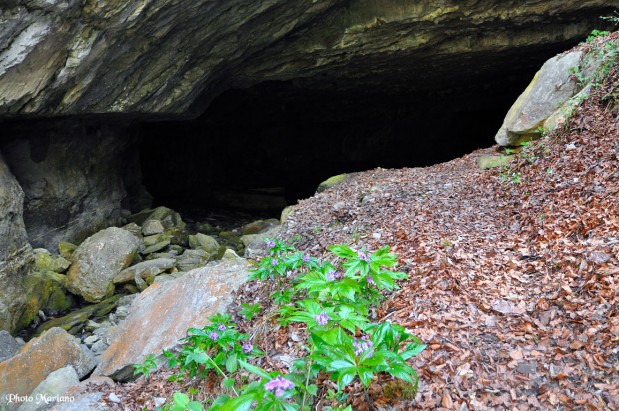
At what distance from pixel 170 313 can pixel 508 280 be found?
3182 mm

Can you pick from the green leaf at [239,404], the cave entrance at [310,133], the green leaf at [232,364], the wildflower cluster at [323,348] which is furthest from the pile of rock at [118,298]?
the cave entrance at [310,133]

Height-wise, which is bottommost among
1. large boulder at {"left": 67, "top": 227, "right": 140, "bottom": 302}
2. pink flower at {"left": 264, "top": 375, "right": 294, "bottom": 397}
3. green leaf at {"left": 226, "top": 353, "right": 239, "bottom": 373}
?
large boulder at {"left": 67, "top": 227, "right": 140, "bottom": 302}

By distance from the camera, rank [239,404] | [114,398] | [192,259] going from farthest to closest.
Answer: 1. [192,259]
2. [114,398]
3. [239,404]

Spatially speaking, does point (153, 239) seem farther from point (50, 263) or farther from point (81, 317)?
point (81, 317)

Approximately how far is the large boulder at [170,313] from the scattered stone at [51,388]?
0.22 meters

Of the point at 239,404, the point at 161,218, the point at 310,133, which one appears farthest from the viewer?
the point at 310,133

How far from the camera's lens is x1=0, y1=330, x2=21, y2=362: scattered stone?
616 cm

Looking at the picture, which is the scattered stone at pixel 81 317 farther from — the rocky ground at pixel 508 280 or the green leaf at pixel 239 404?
the green leaf at pixel 239 404

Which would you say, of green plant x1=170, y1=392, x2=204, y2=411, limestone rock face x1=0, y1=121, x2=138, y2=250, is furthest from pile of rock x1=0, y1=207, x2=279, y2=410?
green plant x1=170, y1=392, x2=204, y2=411

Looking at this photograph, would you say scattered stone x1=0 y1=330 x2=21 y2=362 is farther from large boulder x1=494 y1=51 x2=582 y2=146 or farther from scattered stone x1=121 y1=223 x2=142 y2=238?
large boulder x1=494 y1=51 x2=582 y2=146

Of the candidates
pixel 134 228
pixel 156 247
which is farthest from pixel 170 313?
pixel 134 228

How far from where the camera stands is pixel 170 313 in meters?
4.97

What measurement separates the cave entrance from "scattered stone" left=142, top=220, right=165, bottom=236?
416 centimetres

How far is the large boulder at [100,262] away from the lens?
26.9 feet
